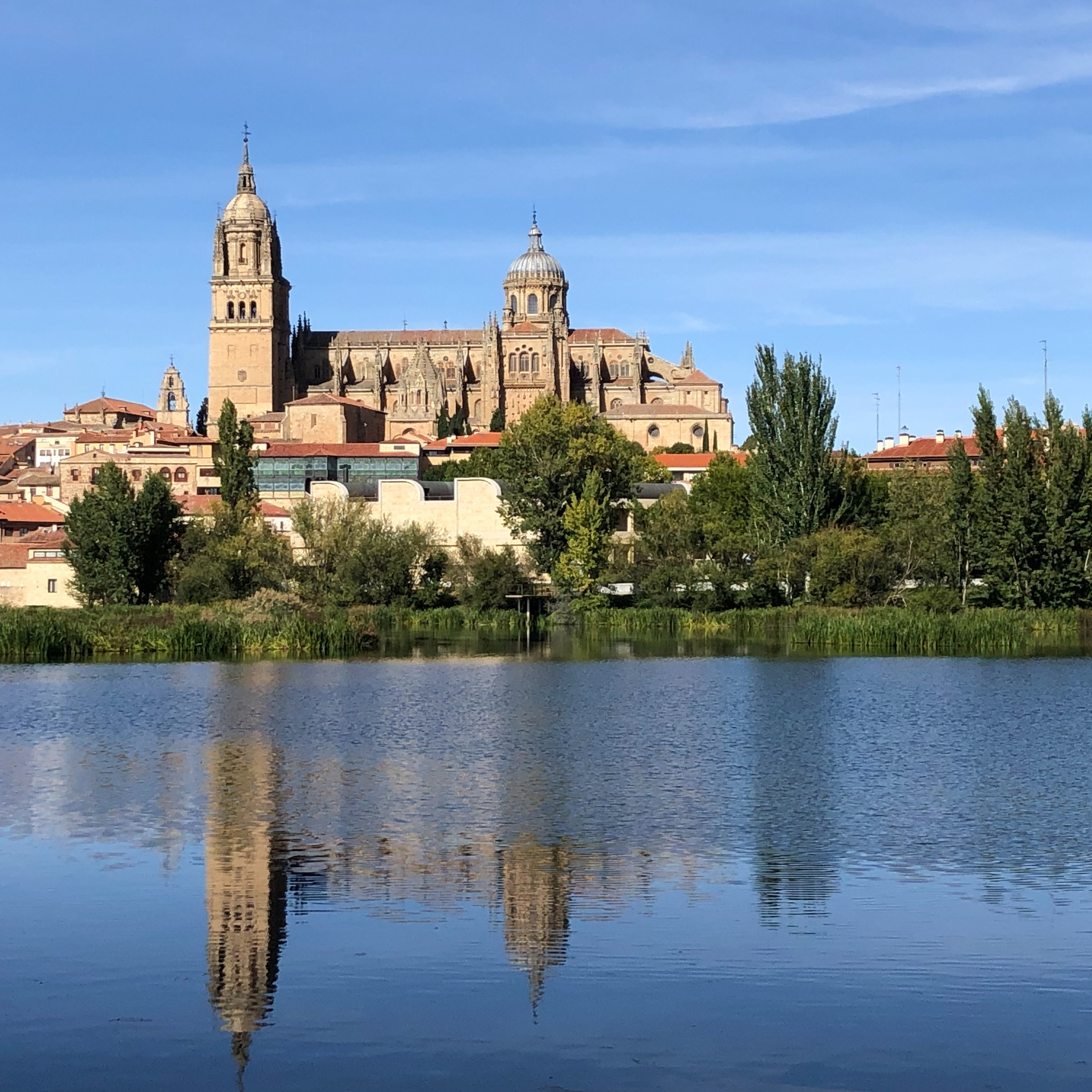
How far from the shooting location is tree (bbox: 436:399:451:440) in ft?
360

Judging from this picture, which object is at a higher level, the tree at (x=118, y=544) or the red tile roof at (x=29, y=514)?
the red tile roof at (x=29, y=514)

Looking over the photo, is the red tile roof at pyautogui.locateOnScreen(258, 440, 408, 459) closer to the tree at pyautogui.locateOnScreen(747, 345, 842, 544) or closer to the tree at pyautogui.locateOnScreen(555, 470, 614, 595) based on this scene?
the tree at pyautogui.locateOnScreen(555, 470, 614, 595)

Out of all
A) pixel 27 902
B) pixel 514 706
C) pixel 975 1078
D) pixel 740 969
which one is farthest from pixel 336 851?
pixel 514 706

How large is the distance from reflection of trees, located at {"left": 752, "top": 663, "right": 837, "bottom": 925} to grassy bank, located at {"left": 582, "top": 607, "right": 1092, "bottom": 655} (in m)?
13.6

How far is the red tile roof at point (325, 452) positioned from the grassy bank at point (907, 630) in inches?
1537

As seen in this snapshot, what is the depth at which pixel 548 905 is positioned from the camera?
11672mm

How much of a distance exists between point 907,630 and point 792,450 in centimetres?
1016

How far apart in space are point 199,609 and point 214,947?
33.1 metres

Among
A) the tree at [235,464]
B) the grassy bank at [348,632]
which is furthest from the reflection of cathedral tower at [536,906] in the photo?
the tree at [235,464]

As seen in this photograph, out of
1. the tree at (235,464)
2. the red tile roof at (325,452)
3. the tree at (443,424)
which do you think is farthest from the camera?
the tree at (443,424)

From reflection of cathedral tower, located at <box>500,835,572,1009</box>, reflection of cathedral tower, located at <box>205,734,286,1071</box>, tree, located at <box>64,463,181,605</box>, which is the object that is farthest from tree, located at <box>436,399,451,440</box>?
reflection of cathedral tower, located at <box>500,835,572,1009</box>

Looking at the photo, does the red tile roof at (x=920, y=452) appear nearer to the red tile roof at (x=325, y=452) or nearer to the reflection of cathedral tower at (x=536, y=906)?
the red tile roof at (x=325, y=452)

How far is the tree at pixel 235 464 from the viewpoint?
2447 inches

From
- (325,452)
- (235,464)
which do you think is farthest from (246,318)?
(235,464)
